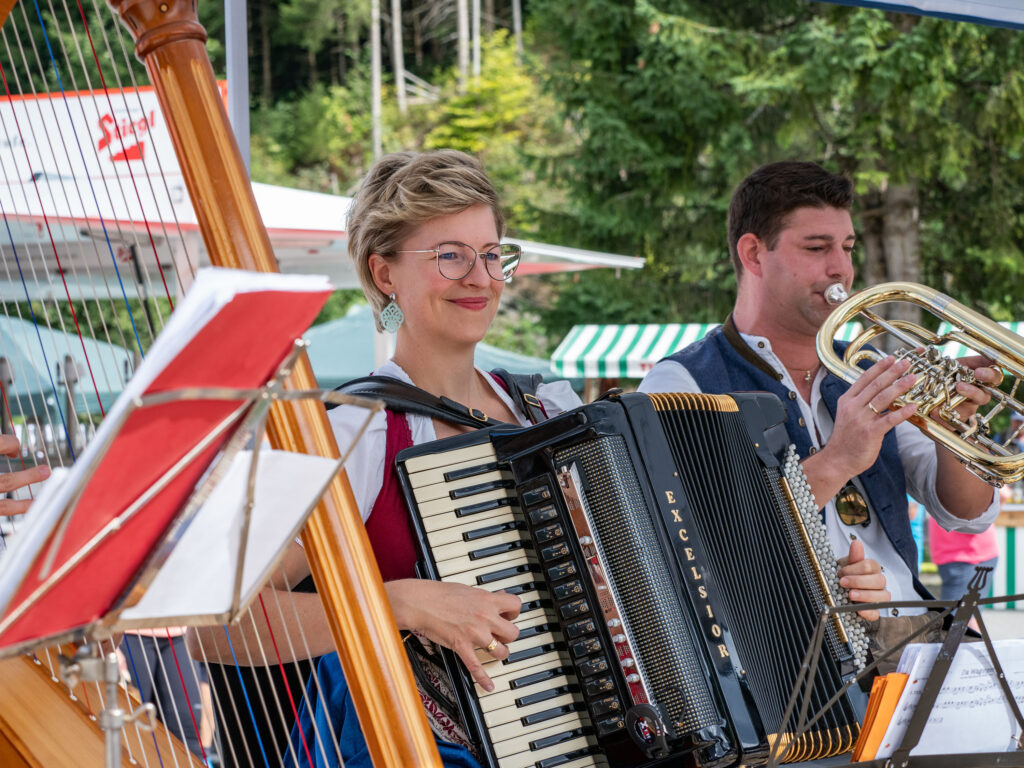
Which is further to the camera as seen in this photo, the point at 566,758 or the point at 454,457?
the point at 454,457

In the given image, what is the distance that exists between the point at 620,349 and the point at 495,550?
407 inches

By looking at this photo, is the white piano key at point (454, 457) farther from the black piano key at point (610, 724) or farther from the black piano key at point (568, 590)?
the black piano key at point (610, 724)

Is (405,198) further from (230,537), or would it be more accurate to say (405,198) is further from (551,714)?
(230,537)

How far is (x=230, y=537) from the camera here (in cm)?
109

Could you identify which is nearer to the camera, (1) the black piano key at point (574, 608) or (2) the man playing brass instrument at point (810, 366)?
(1) the black piano key at point (574, 608)

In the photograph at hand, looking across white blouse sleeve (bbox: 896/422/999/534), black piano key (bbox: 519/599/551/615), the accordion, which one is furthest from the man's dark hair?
black piano key (bbox: 519/599/551/615)

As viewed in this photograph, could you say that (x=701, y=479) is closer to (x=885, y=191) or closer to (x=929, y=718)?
(x=929, y=718)

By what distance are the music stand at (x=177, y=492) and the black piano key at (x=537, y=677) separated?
83cm

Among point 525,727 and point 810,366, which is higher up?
point 810,366

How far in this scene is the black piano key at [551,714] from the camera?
184 cm

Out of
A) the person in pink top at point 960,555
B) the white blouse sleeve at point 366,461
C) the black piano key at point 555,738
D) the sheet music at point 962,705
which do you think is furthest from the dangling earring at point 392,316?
the person in pink top at point 960,555

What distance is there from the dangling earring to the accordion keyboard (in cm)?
46

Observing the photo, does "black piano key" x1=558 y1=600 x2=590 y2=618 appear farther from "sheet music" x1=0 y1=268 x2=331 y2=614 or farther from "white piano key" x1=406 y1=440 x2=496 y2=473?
"sheet music" x1=0 y1=268 x2=331 y2=614

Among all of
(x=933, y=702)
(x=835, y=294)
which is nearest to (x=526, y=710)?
(x=933, y=702)
